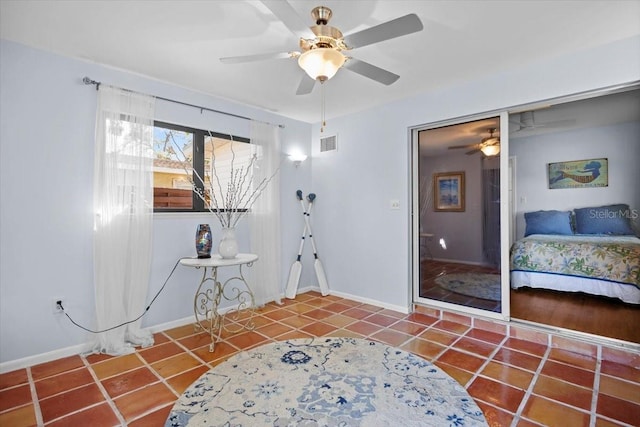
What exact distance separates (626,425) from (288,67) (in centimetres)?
332

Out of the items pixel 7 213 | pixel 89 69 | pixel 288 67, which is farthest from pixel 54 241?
pixel 288 67

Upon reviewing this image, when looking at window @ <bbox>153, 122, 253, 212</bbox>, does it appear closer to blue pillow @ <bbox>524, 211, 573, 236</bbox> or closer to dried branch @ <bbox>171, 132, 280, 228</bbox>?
dried branch @ <bbox>171, 132, 280, 228</bbox>

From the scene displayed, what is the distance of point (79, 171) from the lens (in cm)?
262

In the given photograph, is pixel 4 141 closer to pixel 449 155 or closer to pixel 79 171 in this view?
pixel 79 171

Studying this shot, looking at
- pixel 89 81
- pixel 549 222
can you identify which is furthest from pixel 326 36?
pixel 549 222

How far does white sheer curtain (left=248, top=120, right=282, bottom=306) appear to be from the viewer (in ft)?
12.3

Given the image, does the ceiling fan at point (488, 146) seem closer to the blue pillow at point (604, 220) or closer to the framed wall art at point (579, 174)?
the blue pillow at point (604, 220)

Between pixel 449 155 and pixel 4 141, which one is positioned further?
A: pixel 449 155

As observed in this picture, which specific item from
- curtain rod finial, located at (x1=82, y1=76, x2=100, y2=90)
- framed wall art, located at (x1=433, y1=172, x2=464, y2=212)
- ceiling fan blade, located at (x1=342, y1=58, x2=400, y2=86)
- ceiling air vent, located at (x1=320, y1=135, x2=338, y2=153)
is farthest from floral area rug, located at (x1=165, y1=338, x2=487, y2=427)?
ceiling air vent, located at (x1=320, y1=135, x2=338, y2=153)

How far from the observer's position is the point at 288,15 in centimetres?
159

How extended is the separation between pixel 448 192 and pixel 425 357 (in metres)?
1.81

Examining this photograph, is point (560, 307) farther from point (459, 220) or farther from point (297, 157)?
point (297, 157)

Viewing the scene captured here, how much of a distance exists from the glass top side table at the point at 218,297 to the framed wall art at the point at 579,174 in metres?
4.78

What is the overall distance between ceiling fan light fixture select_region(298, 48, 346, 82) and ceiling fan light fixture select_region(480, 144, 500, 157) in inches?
80.6
